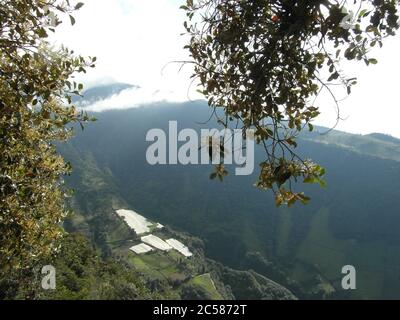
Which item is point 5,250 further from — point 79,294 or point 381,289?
point 381,289

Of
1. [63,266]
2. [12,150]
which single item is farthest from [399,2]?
[63,266]

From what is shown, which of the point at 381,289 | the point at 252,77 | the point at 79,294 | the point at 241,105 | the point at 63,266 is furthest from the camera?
the point at 381,289

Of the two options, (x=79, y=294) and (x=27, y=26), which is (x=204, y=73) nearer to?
(x=27, y=26)

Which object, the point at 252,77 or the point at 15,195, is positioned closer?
the point at 252,77

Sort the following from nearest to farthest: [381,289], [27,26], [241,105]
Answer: [241,105], [27,26], [381,289]
